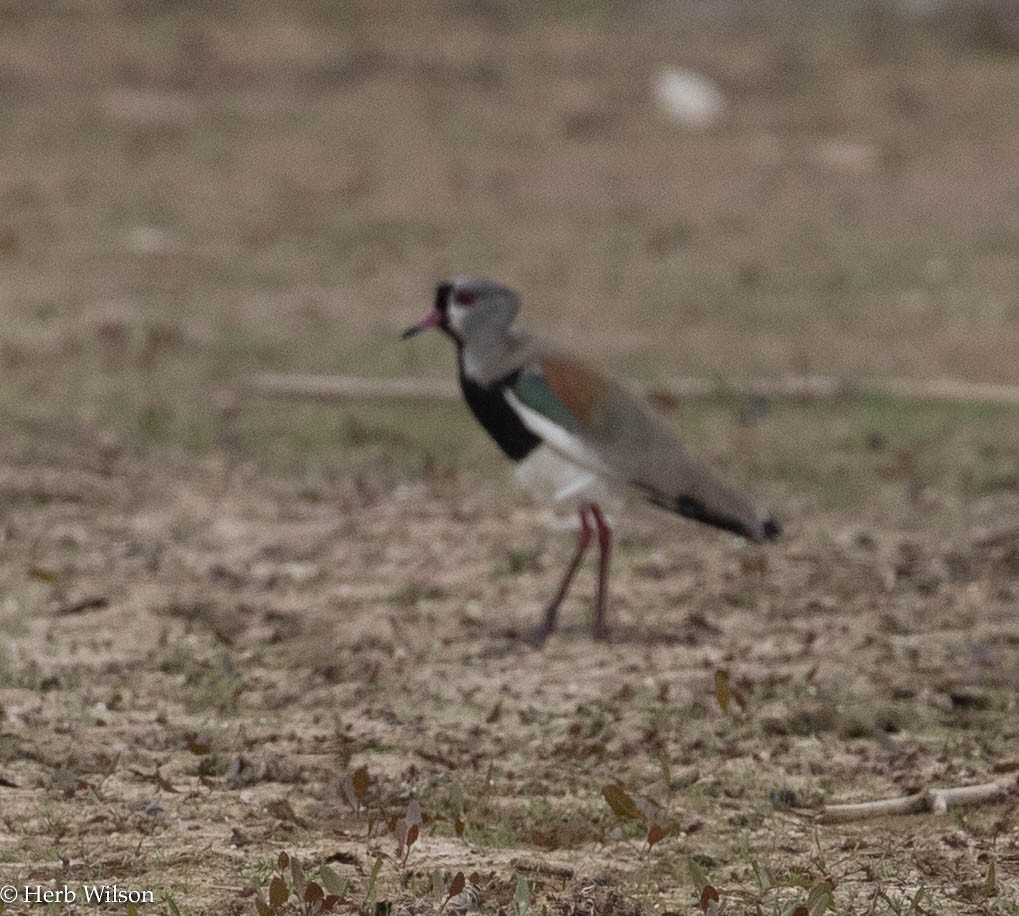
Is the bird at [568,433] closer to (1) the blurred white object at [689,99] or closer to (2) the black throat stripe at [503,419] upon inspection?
(2) the black throat stripe at [503,419]

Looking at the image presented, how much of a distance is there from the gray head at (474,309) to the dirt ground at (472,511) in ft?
2.30

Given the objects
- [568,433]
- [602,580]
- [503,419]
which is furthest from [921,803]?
[503,419]

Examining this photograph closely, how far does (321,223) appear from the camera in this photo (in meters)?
12.7

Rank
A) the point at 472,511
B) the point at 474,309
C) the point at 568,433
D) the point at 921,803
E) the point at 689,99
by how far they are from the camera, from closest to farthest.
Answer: the point at 921,803
the point at 568,433
the point at 474,309
the point at 472,511
the point at 689,99

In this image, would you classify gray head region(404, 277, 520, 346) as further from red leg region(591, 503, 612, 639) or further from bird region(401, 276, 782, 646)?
red leg region(591, 503, 612, 639)

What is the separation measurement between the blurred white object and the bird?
10.2 metres

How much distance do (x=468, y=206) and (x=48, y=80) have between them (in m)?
4.23

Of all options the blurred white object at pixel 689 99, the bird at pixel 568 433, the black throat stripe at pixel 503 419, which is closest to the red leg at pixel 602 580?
the bird at pixel 568 433

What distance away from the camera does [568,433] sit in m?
5.42

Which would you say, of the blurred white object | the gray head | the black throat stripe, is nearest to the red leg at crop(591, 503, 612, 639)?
the black throat stripe

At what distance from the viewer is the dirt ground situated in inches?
159

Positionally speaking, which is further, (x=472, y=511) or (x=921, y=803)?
(x=472, y=511)

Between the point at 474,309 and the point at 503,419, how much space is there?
347 millimetres

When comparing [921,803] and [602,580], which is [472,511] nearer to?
[602,580]
